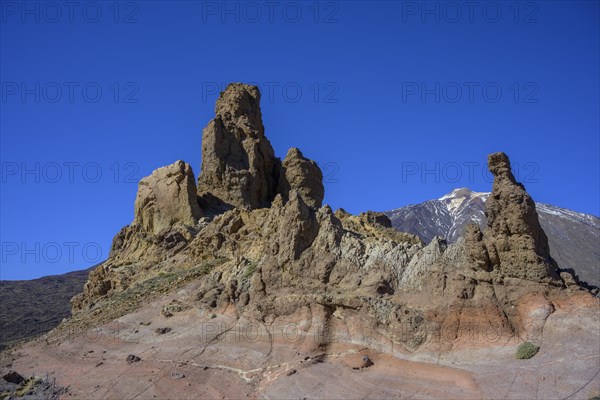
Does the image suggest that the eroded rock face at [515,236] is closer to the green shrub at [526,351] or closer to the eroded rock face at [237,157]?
the green shrub at [526,351]

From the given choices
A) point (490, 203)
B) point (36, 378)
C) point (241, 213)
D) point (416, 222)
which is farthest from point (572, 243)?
point (36, 378)

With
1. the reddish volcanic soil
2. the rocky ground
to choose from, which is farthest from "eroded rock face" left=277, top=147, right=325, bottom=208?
the reddish volcanic soil

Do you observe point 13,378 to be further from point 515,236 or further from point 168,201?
point 515,236

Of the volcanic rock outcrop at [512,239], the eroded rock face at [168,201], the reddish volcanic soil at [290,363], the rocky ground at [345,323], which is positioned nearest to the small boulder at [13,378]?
the reddish volcanic soil at [290,363]

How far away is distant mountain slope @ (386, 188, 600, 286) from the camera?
269ft

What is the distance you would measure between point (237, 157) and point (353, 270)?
2202 cm

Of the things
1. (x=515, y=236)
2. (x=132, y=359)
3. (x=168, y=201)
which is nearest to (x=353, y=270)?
(x=515, y=236)

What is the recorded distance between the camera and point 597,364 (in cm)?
1759

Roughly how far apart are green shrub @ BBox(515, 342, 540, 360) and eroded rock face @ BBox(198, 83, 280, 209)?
23.8 m

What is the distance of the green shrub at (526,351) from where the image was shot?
18817mm

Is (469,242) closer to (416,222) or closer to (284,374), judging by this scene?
(284,374)

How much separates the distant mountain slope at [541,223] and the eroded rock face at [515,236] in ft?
181

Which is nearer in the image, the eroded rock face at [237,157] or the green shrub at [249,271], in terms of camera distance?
the green shrub at [249,271]

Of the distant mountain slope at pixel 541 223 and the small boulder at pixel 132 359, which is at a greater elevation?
the distant mountain slope at pixel 541 223
